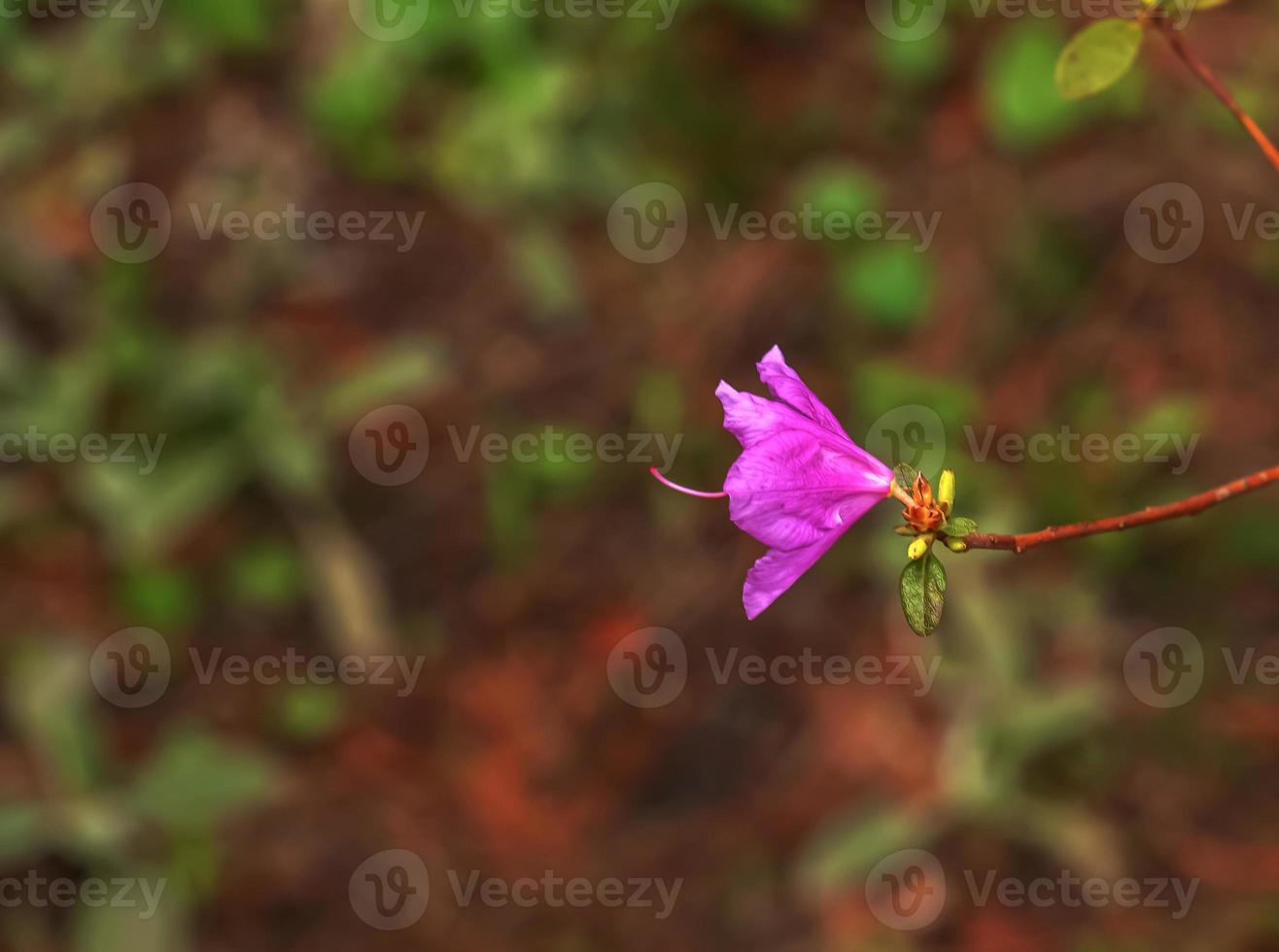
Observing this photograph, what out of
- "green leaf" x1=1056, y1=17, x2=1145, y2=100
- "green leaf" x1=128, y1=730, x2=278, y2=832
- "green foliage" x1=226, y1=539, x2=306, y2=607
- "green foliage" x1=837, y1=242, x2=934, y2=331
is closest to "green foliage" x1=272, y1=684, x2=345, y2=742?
"green leaf" x1=128, y1=730, x2=278, y2=832

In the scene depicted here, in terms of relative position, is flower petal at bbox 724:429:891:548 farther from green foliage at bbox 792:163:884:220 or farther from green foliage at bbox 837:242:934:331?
green foliage at bbox 792:163:884:220

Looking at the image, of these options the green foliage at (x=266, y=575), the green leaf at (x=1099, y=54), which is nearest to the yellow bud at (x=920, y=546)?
the green leaf at (x=1099, y=54)

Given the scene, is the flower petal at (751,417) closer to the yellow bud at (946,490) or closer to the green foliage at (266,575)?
the yellow bud at (946,490)

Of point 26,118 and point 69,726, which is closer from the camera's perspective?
point 69,726

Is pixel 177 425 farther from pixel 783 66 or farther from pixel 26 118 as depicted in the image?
pixel 783 66

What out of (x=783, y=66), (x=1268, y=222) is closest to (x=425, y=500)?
(x=783, y=66)

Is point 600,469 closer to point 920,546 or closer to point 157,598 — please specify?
point 157,598
